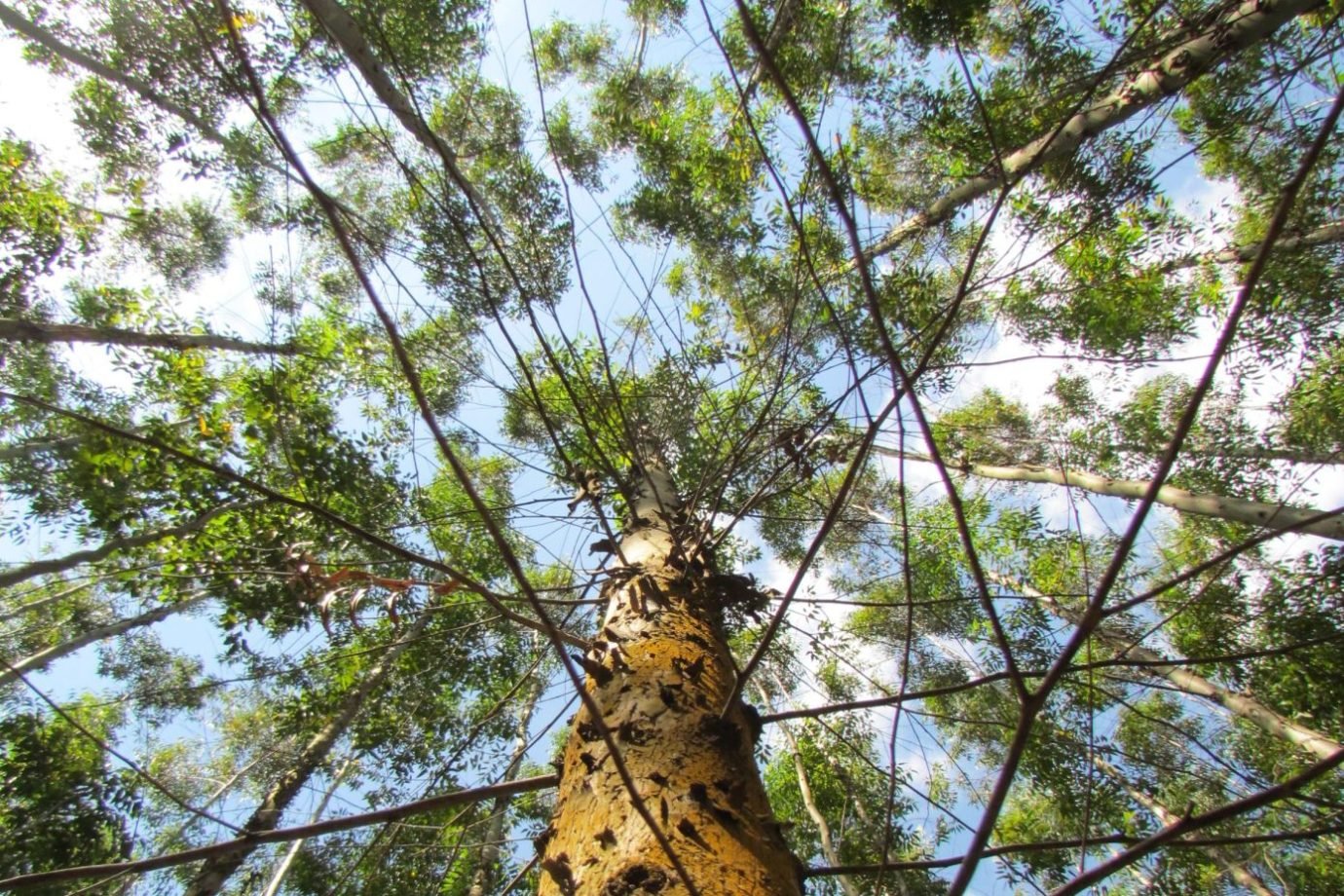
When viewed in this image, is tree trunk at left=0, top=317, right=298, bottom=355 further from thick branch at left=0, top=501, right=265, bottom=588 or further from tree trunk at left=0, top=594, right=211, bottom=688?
tree trunk at left=0, top=594, right=211, bottom=688

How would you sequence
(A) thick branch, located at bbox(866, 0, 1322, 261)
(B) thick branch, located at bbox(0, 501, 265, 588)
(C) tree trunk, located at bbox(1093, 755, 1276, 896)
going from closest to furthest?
(A) thick branch, located at bbox(866, 0, 1322, 261), (B) thick branch, located at bbox(0, 501, 265, 588), (C) tree trunk, located at bbox(1093, 755, 1276, 896)

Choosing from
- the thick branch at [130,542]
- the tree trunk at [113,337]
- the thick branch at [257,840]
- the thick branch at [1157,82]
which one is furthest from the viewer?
the tree trunk at [113,337]

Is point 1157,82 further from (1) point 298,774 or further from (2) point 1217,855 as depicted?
(1) point 298,774

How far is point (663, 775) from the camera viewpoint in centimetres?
110

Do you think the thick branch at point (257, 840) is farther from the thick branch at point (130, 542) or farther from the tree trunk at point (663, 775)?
the thick branch at point (130, 542)

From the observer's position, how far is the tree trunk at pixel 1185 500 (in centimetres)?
355

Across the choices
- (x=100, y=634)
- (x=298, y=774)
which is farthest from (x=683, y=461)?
(x=100, y=634)

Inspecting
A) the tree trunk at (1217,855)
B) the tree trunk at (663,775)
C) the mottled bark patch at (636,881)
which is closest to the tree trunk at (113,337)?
the tree trunk at (663,775)

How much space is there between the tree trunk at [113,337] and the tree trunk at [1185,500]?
6.08m

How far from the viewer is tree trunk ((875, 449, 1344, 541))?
140 inches

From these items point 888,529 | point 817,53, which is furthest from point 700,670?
point 888,529

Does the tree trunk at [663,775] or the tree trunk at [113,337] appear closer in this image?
the tree trunk at [663,775]

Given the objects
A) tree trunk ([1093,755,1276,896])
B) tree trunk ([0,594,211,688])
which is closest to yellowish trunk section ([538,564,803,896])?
tree trunk ([1093,755,1276,896])

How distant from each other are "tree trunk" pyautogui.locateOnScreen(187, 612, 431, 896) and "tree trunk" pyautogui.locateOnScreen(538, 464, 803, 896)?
254cm
